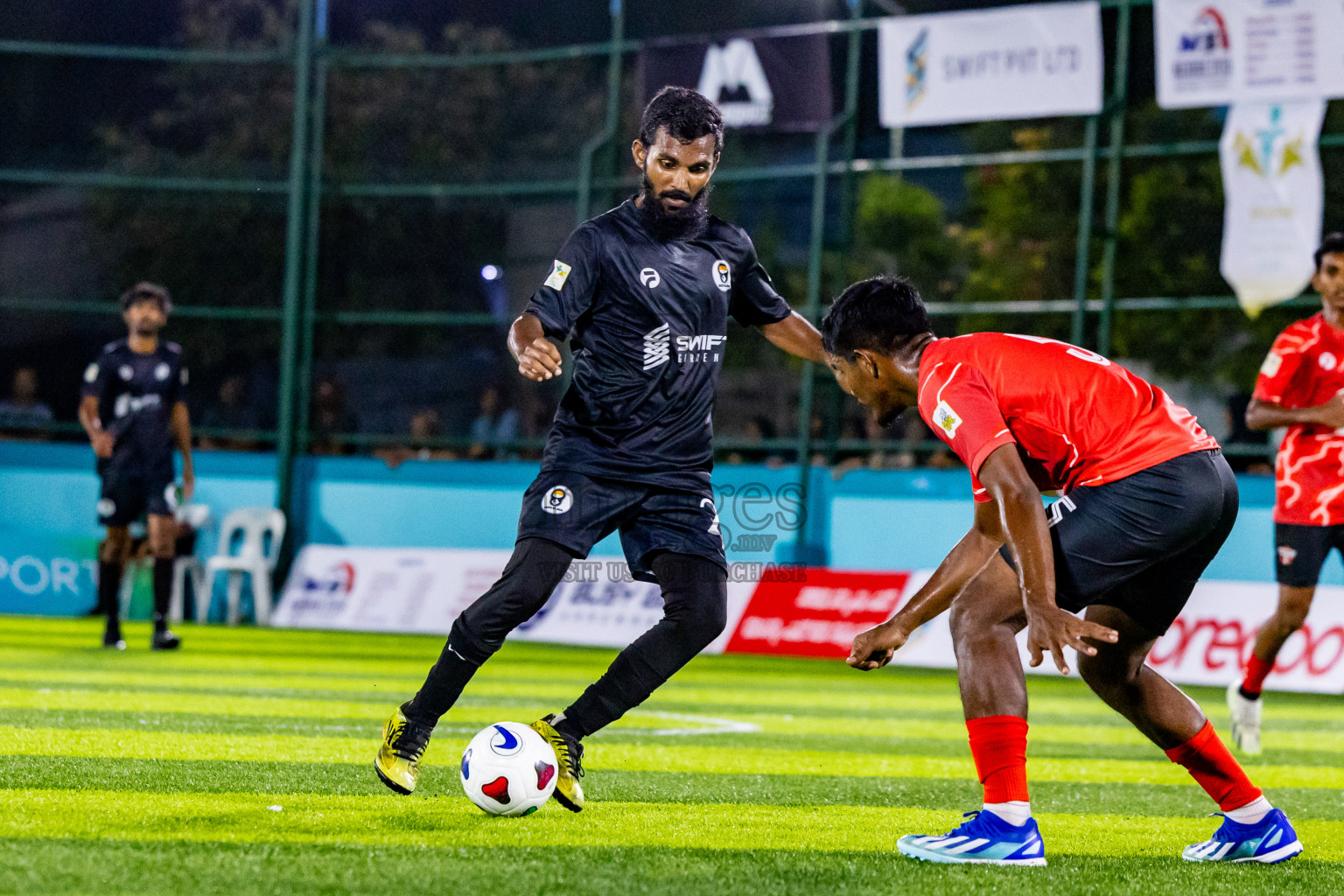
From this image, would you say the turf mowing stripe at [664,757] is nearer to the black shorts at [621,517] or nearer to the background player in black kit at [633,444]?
the background player in black kit at [633,444]

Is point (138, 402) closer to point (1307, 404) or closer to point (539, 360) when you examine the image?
point (1307, 404)

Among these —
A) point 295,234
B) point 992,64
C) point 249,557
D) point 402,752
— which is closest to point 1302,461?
point 402,752

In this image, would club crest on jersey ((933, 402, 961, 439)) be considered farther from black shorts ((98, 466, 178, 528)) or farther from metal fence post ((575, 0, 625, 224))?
metal fence post ((575, 0, 625, 224))

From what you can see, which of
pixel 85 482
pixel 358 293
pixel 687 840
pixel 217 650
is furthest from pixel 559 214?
pixel 687 840

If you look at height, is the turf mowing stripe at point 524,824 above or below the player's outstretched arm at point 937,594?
below

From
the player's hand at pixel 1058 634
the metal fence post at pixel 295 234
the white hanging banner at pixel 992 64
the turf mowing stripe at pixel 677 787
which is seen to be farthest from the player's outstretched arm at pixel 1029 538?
the metal fence post at pixel 295 234

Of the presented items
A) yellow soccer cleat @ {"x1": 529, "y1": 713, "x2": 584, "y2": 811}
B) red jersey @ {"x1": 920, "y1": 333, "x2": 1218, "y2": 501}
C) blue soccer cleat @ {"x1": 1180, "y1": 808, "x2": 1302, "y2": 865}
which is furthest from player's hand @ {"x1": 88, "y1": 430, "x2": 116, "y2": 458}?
blue soccer cleat @ {"x1": 1180, "y1": 808, "x2": 1302, "y2": 865}

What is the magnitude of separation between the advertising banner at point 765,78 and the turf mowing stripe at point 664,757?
11982 mm

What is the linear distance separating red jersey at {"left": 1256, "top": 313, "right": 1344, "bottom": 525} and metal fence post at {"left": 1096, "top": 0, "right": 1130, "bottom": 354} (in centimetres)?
887

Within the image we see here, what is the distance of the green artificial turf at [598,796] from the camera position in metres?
4.25

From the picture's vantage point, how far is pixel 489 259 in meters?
20.7

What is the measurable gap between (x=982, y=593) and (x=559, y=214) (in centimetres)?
1625

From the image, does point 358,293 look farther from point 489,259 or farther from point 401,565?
point 401,565

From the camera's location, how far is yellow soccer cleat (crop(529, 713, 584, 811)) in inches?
203
